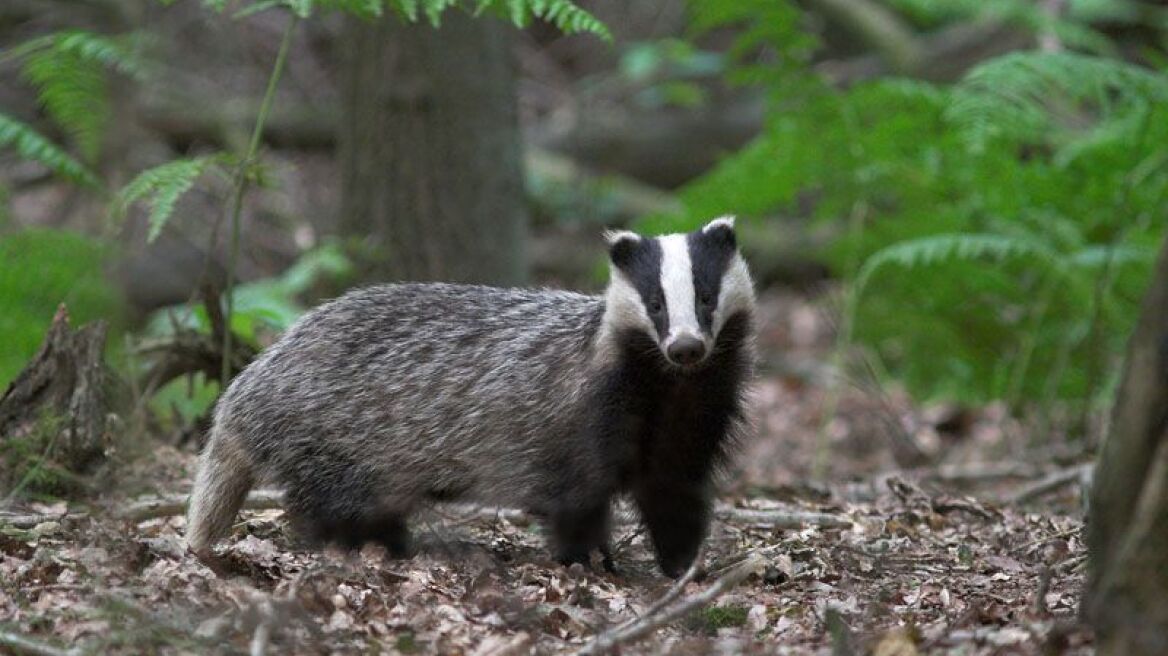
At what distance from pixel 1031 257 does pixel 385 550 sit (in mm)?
5065

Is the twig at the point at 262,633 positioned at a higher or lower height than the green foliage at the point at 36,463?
higher

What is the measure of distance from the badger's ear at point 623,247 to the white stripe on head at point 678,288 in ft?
0.38

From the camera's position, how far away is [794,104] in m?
9.42

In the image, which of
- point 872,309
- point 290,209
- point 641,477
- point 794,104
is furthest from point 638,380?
point 290,209

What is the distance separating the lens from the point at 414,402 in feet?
20.8

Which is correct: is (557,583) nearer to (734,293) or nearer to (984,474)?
(734,293)

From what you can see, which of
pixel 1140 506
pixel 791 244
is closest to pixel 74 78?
pixel 1140 506

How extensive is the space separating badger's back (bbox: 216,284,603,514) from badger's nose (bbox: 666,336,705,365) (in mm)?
549

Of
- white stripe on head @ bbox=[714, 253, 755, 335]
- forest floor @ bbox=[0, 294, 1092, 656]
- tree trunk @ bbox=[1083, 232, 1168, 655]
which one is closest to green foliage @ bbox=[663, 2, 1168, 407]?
forest floor @ bbox=[0, 294, 1092, 656]

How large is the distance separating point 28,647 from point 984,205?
6.85 metres

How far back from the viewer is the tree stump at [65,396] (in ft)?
21.1

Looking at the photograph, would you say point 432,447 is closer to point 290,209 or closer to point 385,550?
point 385,550

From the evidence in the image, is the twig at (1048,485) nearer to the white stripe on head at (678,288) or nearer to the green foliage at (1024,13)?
the white stripe on head at (678,288)

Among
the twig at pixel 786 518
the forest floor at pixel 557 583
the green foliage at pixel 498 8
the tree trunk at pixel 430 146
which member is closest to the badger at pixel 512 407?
the forest floor at pixel 557 583
